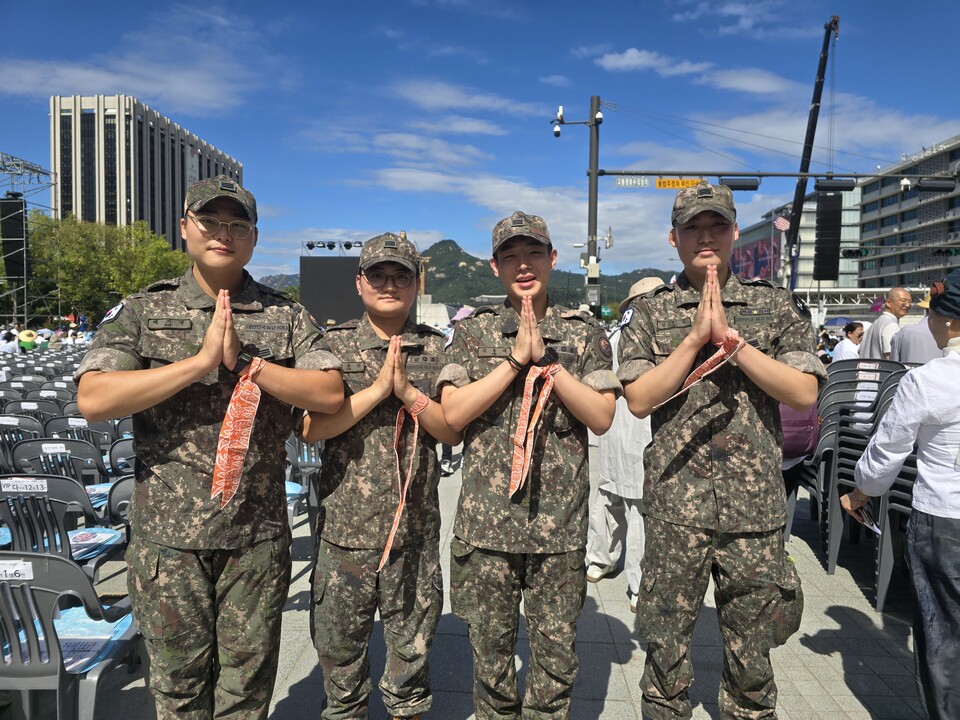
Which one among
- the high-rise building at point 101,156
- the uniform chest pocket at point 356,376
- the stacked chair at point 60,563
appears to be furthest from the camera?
the high-rise building at point 101,156

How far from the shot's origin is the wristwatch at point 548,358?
2262 millimetres

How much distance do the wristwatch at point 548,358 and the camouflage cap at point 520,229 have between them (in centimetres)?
40

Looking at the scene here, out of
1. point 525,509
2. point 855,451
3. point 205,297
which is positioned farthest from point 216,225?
point 855,451

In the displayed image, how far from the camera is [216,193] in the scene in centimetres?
211

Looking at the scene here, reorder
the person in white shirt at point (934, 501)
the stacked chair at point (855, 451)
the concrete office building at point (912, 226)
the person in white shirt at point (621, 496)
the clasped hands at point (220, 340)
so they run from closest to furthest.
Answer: the clasped hands at point (220, 340) → the person in white shirt at point (934, 501) → the stacked chair at point (855, 451) → the person in white shirt at point (621, 496) → the concrete office building at point (912, 226)

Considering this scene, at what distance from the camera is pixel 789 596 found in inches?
89.7

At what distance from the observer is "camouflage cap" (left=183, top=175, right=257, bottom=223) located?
2117mm

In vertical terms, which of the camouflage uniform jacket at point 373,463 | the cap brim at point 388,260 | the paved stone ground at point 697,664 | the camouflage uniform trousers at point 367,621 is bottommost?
the paved stone ground at point 697,664

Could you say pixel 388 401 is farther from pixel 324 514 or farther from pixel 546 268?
pixel 546 268

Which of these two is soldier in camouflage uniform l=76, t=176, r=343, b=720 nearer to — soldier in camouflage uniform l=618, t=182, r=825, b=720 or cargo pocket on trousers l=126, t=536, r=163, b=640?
cargo pocket on trousers l=126, t=536, r=163, b=640

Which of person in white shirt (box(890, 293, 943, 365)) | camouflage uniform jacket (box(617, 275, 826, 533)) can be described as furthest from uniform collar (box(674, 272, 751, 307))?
person in white shirt (box(890, 293, 943, 365))

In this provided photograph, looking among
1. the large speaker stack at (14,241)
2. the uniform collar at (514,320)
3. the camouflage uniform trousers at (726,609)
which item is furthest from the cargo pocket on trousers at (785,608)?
the large speaker stack at (14,241)

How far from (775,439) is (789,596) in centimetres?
57

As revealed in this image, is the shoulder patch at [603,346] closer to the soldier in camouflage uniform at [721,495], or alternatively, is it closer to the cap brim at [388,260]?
the soldier in camouflage uniform at [721,495]
